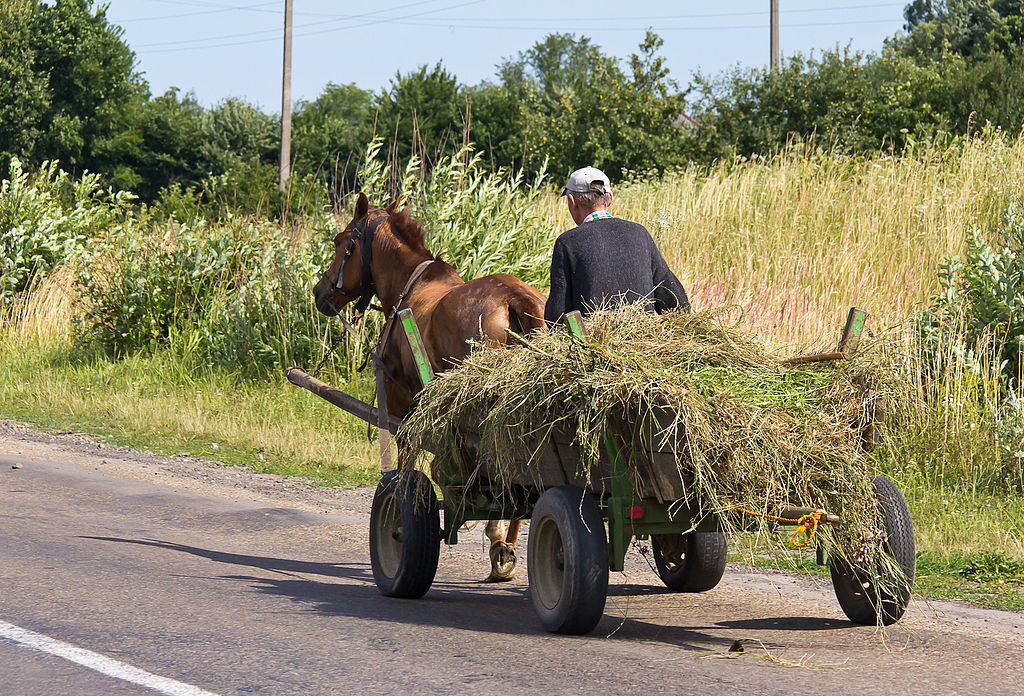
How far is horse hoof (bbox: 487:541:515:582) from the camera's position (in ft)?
24.7

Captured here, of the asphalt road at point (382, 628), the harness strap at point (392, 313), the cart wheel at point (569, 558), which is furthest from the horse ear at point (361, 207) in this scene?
the cart wheel at point (569, 558)

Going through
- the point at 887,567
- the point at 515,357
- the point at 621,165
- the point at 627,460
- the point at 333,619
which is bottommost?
the point at 333,619

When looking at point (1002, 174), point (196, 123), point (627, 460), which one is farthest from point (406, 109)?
point (627, 460)

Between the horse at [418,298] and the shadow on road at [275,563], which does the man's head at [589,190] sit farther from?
the shadow on road at [275,563]

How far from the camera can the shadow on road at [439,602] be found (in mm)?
6039

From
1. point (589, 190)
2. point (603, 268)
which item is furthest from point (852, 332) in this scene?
point (589, 190)

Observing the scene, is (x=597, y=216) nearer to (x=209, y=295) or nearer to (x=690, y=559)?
(x=690, y=559)

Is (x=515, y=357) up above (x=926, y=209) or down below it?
below

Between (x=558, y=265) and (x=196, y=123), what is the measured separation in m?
55.3

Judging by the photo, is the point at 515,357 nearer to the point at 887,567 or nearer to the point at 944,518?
the point at 887,567

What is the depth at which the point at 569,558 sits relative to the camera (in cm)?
552

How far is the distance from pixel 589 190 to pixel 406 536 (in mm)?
2132

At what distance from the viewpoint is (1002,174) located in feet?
51.2

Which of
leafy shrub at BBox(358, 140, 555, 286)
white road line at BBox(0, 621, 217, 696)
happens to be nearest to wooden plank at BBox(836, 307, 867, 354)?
white road line at BBox(0, 621, 217, 696)
